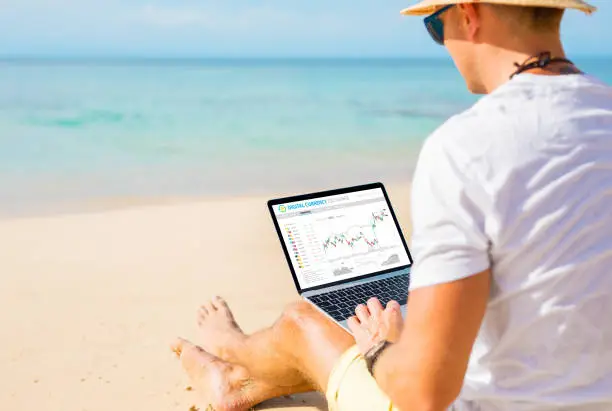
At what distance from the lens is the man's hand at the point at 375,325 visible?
184 cm

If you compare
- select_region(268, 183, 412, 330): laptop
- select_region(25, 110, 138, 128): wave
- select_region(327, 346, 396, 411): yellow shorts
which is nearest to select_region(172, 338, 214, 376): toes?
select_region(268, 183, 412, 330): laptop

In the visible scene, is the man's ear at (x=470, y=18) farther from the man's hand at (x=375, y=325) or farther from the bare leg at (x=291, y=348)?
the bare leg at (x=291, y=348)

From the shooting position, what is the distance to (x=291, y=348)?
8.16ft

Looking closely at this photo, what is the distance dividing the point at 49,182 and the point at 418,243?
8.76m

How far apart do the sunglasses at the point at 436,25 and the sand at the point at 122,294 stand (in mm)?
1798

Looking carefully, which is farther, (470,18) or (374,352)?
(374,352)

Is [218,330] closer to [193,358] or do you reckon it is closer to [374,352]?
[193,358]

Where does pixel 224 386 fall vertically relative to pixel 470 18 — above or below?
below

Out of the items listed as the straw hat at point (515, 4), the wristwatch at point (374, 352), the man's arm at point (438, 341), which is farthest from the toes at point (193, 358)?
the straw hat at point (515, 4)

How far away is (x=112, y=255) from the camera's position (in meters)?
5.50

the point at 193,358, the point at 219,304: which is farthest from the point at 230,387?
the point at 219,304

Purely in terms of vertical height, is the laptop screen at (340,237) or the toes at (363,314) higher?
the laptop screen at (340,237)

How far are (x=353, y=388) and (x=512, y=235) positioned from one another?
2.70 ft

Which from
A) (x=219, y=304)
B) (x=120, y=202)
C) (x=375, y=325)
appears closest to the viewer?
(x=375, y=325)
